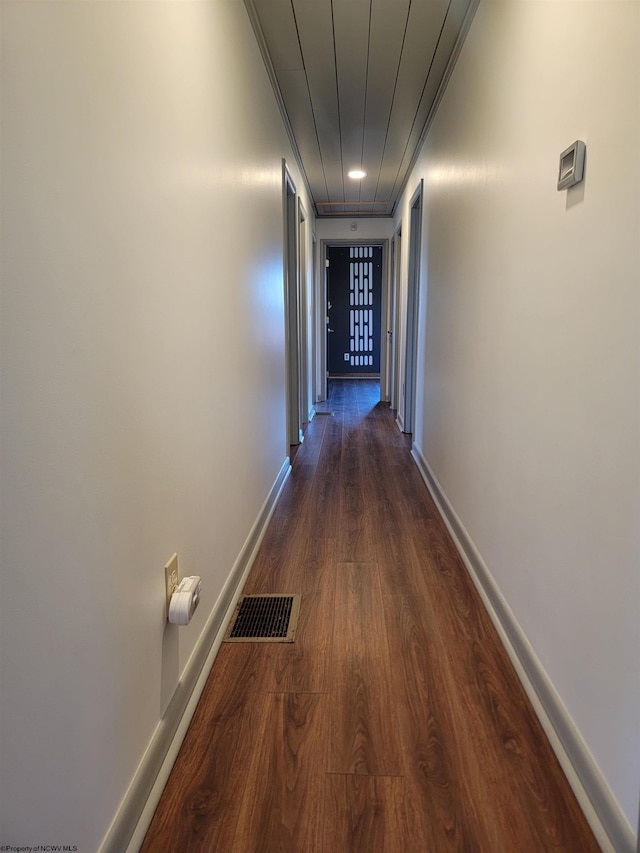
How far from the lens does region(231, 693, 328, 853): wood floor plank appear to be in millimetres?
1113

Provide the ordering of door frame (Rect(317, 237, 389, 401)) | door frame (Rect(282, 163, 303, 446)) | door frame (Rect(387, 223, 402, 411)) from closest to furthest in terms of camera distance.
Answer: door frame (Rect(282, 163, 303, 446)), door frame (Rect(387, 223, 402, 411)), door frame (Rect(317, 237, 389, 401))

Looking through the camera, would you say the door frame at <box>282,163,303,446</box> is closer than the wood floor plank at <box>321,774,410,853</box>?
No

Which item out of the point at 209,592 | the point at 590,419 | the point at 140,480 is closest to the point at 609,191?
Answer: the point at 590,419

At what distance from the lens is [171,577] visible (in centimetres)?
132

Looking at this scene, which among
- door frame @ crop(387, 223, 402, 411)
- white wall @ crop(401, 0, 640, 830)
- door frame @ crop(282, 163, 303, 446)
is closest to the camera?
Answer: white wall @ crop(401, 0, 640, 830)

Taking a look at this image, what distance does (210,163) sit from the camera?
66.6 inches

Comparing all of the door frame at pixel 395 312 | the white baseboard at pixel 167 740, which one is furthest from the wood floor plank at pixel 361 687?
the door frame at pixel 395 312

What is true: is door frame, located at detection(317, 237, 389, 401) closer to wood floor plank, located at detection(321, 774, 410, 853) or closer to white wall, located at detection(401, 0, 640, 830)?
white wall, located at detection(401, 0, 640, 830)

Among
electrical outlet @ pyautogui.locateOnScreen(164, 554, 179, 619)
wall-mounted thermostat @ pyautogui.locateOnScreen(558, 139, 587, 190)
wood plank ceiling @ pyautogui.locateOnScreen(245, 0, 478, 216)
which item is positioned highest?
wood plank ceiling @ pyautogui.locateOnScreen(245, 0, 478, 216)

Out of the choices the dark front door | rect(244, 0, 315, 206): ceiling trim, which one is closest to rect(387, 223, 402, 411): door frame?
rect(244, 0, 315, 206): ceiling trim

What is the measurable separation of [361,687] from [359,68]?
3.07 meters

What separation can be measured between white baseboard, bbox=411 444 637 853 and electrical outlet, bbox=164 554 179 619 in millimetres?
1056

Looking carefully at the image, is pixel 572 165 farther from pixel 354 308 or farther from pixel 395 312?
pixel 354 308

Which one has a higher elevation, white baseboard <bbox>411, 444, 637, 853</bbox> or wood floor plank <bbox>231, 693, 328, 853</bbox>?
white baseboard <bbox>411, 444, 637, 853</bbox>
